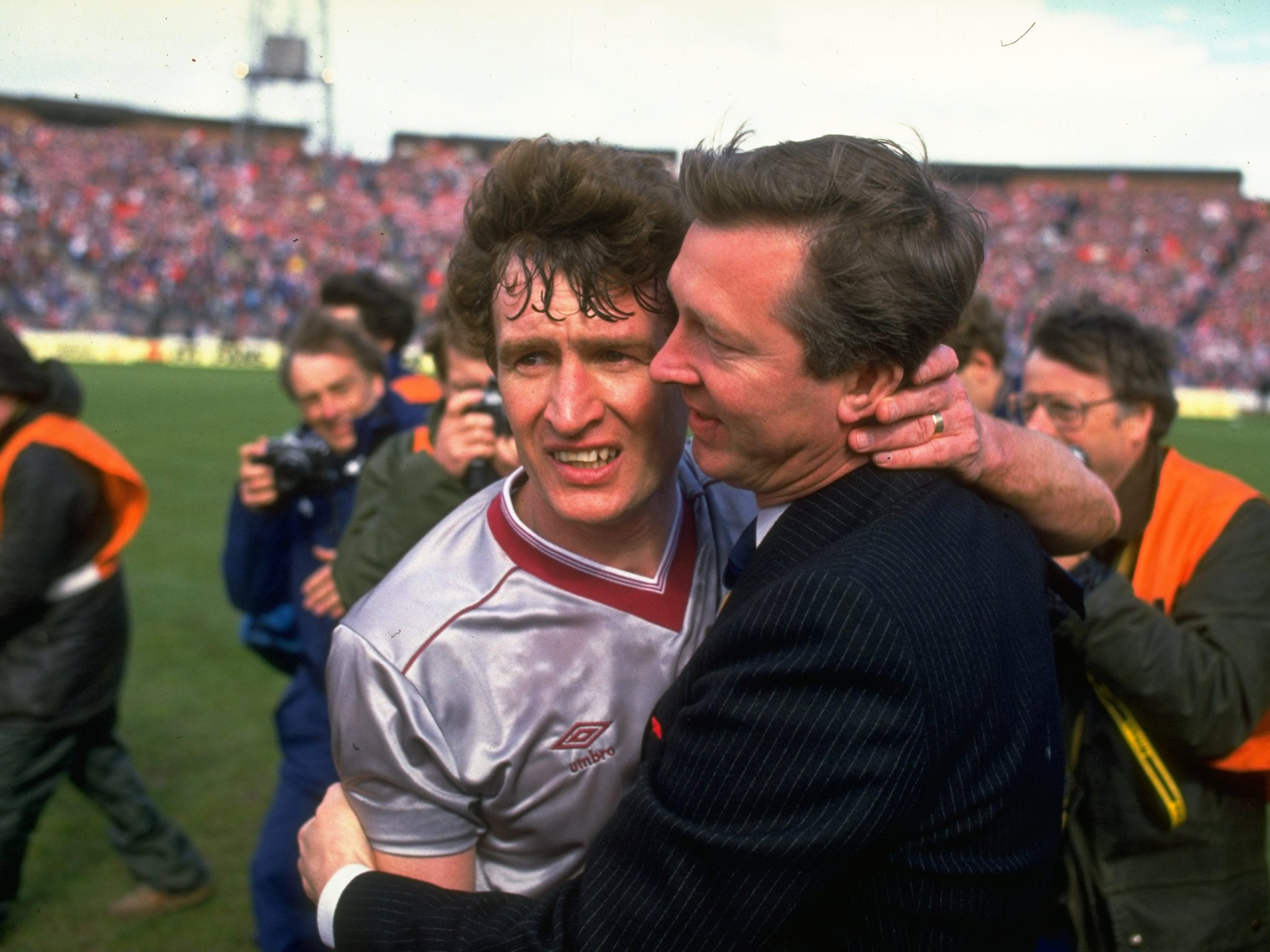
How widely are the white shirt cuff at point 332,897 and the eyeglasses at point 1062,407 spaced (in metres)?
2.40

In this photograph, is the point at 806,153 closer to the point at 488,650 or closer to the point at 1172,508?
the point at 488,650

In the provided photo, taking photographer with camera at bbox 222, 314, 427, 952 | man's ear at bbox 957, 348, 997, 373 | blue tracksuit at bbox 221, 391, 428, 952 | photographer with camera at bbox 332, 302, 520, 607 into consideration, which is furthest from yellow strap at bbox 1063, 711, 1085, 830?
blue tracksuit at bbox 221, 391, 428, 952

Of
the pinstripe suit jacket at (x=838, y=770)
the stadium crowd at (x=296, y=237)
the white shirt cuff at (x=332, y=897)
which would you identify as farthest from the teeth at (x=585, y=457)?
the stadium crowd at (x=296, y=237)

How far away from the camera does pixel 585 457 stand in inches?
81.5

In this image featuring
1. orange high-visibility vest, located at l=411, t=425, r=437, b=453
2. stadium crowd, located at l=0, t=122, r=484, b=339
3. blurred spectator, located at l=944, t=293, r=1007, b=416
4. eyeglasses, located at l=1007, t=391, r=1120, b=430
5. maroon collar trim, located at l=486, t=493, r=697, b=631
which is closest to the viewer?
maroon collar trim, located at l=486, t=493, r=697, b=631

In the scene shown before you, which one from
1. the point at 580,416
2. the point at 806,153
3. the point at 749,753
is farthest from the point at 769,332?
the point at 749,753

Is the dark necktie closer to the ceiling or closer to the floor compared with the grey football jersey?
closer to the ceiling

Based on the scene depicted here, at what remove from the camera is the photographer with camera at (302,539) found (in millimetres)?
3703

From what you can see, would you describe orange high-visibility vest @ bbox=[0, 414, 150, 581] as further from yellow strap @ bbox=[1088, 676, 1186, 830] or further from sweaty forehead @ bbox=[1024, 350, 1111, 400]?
yellow strap @ bbox=[1088, 676, 1186, 830]

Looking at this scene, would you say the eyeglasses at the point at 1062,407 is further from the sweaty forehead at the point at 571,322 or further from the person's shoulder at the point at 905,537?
the sweaty forehead at the point at 571,322

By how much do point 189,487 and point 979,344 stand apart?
1043 cm

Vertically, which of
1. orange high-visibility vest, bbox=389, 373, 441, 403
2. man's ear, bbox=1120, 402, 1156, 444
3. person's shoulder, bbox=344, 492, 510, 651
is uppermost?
man's ear, bbox=1120, 402, 1156, 444

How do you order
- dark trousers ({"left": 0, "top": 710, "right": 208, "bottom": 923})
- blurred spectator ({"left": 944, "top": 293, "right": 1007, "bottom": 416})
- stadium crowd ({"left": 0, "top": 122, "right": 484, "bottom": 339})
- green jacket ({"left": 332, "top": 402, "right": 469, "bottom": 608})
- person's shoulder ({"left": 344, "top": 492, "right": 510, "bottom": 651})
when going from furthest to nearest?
stadium crowd ({"left": 0, "top": 122, "right": 484, "bottom": 339}), blurred spectator ({"left": 944, "top": 293, "right": 1007, "bottom": 416}), dark trousers ({"left": 0, "top": 710, "right": 208, "bottom": 923}), green jacket ({"left": 332, "top": 402, "right": 469, "bottom": 608}), person's shoulder ({"left": 344, "top": 492, "right": 510, "bottom": 651})

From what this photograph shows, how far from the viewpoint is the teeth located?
81.4 inches
